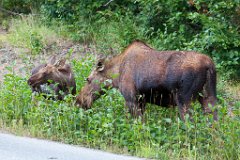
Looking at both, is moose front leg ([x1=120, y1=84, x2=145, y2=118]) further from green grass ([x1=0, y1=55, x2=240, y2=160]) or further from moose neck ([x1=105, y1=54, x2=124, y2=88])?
moose neck ([x1=105, y1=54, x2=124, y2=88])

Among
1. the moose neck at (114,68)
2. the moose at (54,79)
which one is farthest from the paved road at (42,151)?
the moose at (54,79)

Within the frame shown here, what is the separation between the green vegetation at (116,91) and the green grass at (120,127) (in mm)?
17

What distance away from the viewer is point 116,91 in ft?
37.4

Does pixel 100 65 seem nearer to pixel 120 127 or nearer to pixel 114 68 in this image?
pixel 114 68

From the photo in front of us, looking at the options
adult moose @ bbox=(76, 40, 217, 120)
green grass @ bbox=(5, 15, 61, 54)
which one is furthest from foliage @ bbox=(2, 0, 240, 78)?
adult moose @ bbox=(76, 40, 217, 120)

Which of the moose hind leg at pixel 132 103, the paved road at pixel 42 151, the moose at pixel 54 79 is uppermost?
the moose at pixel 54 79

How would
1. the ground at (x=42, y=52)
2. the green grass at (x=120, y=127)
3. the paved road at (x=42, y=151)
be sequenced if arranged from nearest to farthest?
the paved road at (x=42, y=151), the green grass at (x=120, y=127), the ground at (x=42, y=52)

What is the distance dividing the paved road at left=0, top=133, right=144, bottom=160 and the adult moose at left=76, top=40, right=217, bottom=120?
1.95 meters

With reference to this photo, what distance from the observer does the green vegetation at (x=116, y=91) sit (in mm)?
9430

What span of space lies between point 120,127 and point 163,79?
1178 mm

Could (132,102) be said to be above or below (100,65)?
below

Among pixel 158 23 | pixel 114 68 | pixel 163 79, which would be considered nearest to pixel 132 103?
pixel 163 79

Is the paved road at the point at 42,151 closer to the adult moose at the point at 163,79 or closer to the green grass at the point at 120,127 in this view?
the green grass at the point at 120,127

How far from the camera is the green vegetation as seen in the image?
9.43 m
